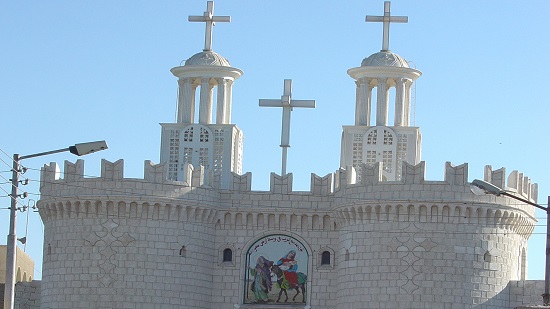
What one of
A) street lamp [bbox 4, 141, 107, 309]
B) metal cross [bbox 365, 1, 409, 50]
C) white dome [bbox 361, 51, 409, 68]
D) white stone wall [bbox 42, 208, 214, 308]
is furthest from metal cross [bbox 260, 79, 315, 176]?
street lamp [bbox 4, 141, 107, 309]

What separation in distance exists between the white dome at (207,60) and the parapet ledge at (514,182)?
11.9m

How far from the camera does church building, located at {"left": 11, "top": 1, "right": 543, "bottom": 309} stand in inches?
2172

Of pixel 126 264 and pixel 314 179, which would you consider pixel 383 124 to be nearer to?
pixel 314 179

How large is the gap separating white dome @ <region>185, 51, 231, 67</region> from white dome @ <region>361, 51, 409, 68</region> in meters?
5.42

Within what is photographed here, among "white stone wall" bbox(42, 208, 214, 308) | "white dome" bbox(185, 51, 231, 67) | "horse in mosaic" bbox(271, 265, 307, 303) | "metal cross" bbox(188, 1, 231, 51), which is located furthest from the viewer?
"metal cross" bbox(188, 1, 231, 51)

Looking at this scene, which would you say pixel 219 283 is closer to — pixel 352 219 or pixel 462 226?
pixel 352 219

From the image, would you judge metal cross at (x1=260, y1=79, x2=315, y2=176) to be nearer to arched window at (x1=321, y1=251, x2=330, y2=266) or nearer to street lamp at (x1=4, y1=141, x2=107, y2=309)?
arched window at (x1=321, y1=251, x2=330, y2=266)

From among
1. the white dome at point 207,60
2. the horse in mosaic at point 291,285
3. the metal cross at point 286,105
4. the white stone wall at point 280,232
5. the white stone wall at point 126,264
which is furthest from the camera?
the white dome at point 207,60

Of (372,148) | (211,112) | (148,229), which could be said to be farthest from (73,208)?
(372,148)

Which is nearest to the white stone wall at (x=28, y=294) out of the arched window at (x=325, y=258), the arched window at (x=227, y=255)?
the arched window at (x=227, y=255)

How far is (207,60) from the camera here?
204ft

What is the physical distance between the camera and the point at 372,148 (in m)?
60.5

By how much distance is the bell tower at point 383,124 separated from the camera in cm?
6050

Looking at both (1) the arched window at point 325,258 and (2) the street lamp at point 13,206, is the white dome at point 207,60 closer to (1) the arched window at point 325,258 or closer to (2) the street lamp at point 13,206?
(1) the arched window at point 325,258
